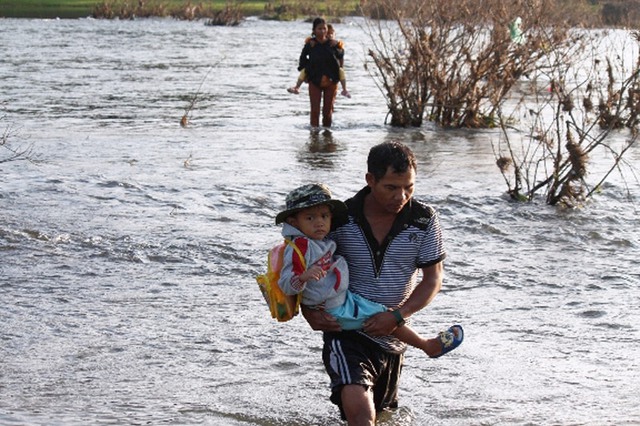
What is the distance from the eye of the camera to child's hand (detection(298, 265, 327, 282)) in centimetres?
451

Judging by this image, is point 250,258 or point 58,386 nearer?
point 58,386

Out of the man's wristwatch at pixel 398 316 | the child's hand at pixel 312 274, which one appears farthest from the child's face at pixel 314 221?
the man's wristwatch at pixel 398 316

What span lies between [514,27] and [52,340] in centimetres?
1001

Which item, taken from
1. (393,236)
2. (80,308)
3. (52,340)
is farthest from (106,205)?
(393,236)

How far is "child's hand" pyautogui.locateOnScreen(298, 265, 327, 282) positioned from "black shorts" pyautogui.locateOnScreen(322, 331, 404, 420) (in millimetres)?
311

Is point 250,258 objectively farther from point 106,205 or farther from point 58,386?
point 58,386

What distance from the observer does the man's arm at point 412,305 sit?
183 inches

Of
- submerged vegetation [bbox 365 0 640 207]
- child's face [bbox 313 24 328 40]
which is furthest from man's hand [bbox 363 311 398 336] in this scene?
child's face [bbox 313 24 328 40]

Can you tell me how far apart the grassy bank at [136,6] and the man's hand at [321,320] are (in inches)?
1937

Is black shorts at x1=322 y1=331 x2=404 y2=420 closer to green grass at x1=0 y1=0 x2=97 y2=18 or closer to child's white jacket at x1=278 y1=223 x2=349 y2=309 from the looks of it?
child's white jacket at x1=278 y1=223 x2=349 y2=309

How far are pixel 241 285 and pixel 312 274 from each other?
368cm

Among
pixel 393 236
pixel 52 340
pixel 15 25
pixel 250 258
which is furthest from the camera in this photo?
pixel 15 25

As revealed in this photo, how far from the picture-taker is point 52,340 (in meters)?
6.62

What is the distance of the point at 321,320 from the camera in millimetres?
4672
